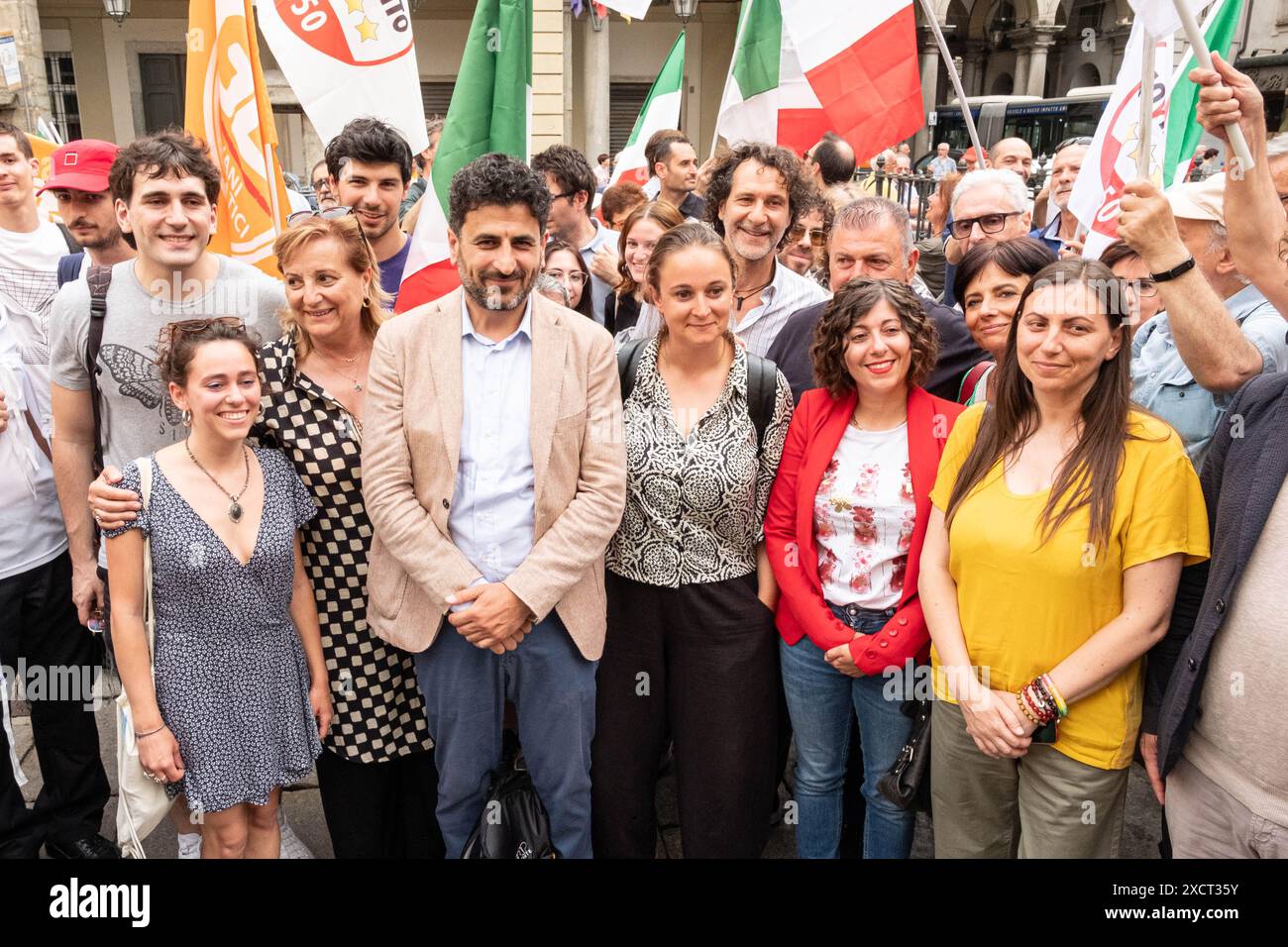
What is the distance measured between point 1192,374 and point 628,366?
152 cm

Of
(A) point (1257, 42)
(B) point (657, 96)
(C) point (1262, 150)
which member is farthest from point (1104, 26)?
(C) point (1262, 150)

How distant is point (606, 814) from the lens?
9.45 ft

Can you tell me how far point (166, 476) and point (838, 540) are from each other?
1.81 metres

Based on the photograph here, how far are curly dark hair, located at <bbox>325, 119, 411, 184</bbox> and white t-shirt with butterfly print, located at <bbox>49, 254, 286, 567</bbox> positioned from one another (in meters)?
1.05

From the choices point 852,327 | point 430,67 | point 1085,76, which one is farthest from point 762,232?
point 1085,76

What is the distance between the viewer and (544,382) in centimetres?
257

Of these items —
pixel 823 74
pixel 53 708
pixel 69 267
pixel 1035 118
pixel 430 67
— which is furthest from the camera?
pixel 1035 118

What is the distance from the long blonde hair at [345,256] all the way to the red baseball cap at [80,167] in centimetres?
128

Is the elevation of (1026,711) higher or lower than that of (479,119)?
lower

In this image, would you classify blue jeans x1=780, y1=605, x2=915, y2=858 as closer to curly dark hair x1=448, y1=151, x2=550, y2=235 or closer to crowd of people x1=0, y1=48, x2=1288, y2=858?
crowd of people x1=0, y1=48, x2=1288, y2=858

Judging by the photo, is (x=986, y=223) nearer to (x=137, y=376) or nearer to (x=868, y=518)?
(x=868, y=518)

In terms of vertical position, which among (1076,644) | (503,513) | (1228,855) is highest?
(503,513)

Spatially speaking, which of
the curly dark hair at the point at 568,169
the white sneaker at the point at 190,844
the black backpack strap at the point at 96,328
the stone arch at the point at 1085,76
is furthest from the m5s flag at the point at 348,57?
the stone arch at the point at 1085,76

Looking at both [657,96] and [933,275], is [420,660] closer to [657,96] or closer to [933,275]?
[933,275]
